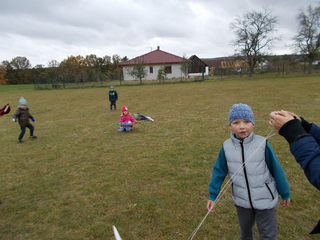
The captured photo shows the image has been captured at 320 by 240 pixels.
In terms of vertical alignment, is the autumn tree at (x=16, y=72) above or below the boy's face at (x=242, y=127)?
above

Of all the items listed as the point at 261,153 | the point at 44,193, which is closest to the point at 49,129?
the point at 44,193

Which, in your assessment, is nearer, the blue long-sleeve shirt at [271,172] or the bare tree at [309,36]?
the blue long-sleeve shirt at [271,172]

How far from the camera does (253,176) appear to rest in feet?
6.97

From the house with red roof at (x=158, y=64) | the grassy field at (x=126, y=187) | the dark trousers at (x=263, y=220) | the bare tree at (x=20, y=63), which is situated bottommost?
the grassy field at (x=126, y=187)

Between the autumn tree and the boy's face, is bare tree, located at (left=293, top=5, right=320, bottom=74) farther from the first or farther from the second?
the autumn tree

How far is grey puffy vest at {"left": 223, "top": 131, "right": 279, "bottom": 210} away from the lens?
2096 millimetres

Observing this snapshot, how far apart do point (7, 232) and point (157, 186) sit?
95.4 inches

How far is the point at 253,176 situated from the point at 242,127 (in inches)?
19.8

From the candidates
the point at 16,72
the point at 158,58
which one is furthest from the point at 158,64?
the point at 16,72

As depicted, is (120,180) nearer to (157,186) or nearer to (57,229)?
(157,186)

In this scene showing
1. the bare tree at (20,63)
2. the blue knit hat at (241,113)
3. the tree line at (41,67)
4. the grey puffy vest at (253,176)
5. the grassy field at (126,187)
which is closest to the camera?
the grey puffy vest at (253,176)

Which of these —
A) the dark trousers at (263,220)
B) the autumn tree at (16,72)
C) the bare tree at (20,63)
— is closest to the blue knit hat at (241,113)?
the dark trousers at (263,220)

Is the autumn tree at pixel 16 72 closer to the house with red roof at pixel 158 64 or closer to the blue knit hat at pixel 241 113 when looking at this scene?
the house with red roof at pixel 158 64

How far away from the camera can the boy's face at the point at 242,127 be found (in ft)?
7.18
